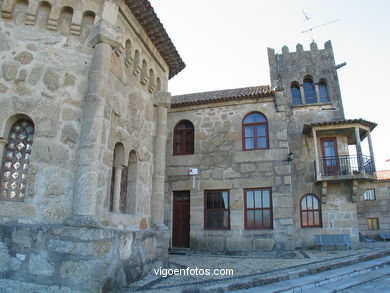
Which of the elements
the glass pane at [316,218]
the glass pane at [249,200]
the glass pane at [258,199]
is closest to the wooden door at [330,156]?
the glass pane at [316,218]

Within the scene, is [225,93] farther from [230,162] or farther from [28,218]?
[28,218]

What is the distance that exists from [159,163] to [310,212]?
8573 mm

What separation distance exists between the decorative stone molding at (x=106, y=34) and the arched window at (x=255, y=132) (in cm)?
759

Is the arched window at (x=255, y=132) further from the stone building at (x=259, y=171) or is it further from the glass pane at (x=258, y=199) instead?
the glass pane at (x=258, y=199)

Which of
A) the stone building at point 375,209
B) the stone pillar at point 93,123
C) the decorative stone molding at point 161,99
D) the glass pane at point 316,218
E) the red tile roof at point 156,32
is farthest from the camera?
the stone building at point 375,209

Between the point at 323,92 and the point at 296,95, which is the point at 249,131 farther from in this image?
the point at 323,92

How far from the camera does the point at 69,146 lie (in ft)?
16.1

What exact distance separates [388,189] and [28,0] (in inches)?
970

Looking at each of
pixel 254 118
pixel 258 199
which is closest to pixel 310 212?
pixel 258 199

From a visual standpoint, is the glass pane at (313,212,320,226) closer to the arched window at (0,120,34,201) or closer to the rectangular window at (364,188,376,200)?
the arched window at (0,120,34,201)

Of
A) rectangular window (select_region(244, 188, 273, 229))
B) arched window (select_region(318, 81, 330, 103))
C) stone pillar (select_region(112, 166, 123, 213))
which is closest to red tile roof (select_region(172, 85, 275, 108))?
arched window (select_region(318, 81, 330, 103))

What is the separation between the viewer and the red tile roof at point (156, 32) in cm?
621

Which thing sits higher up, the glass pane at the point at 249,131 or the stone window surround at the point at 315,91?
the stone window surround at the point at 315,91

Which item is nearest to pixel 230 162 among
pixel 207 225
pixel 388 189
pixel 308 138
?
pixel 207 225
